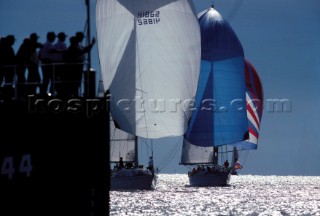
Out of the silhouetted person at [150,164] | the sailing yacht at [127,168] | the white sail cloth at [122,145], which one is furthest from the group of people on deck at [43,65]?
the white sail cloth at [122,145]

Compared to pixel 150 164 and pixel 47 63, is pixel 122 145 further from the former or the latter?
pixel 47 63

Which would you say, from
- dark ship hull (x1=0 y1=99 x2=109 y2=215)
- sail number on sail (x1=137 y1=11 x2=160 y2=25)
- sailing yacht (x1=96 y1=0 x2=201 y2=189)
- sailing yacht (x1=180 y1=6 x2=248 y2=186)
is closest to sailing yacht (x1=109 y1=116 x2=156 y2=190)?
sailing yacht (x1=180 y1=6 x2=248 y2=186)

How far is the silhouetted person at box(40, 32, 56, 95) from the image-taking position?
19.1m

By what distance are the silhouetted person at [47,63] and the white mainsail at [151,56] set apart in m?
39.1

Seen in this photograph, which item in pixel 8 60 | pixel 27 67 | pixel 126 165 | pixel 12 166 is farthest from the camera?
pixel 126 165

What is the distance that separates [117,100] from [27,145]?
4220 cm

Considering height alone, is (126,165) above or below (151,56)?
below

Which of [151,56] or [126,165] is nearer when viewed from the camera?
[151,56]

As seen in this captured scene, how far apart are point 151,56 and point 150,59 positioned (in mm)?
259

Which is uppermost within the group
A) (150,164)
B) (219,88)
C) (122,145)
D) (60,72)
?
(219,88)

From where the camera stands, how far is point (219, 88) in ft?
253

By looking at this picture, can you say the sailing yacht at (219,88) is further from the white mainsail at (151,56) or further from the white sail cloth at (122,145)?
the white mainsail at (151,56)

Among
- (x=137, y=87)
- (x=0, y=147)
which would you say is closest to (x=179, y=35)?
(x=137, y=87)

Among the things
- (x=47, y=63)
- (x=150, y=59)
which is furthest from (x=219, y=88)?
(x=47, y=63)
